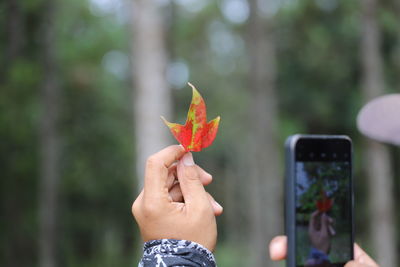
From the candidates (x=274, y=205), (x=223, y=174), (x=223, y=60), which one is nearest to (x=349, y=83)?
(x=274, y=205)

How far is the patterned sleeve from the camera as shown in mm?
1226

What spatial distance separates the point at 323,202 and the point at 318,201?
0.02 metres

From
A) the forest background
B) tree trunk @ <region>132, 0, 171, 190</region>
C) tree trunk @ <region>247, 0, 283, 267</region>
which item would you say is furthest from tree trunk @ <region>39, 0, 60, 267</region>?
tree trunk @ <region>132, 0, 171, 190</region>

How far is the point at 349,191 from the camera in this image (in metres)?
1.43

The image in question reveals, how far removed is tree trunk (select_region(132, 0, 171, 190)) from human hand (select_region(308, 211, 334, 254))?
477cm

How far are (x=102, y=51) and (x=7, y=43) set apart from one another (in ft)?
12.5

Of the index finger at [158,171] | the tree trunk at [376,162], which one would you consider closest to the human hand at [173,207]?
the index finger at [158,171]

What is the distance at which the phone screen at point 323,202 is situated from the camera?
1.33m

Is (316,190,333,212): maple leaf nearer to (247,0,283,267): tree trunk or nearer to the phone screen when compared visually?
the phone screen

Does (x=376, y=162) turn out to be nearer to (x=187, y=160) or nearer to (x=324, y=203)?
(x=324, y=203)

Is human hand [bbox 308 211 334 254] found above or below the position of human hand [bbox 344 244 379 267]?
above

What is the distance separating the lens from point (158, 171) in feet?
4.19

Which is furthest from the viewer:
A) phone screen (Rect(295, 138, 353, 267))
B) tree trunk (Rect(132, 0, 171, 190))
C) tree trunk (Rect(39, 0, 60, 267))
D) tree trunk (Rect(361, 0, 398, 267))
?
tree trunk (Rect(39, 0, 60, 267))

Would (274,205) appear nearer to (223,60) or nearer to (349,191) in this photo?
(349,191)
